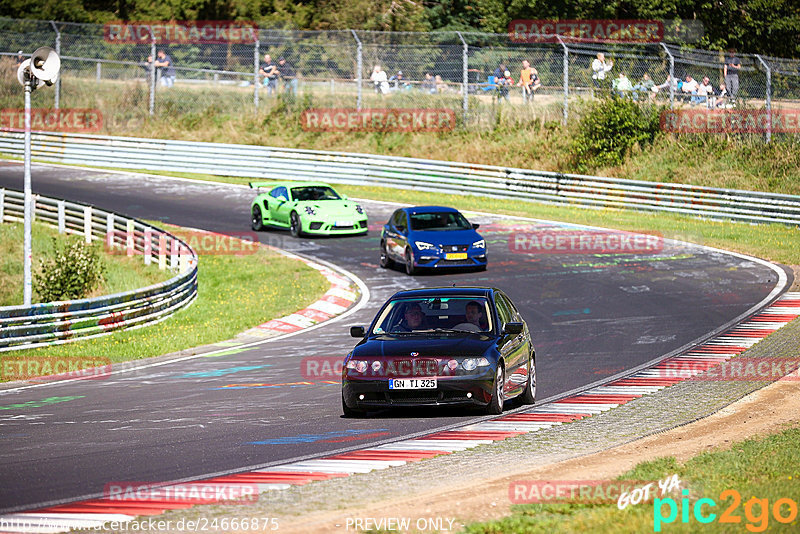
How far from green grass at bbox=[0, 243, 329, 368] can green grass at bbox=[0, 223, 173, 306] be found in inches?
52.7

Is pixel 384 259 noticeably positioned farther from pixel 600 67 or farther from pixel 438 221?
pixel 600 67

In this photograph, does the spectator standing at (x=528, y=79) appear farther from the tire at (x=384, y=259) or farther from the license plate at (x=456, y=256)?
the license plate at (x=456, y=256)

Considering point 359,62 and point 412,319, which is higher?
point 359,62

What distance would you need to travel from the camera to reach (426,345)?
11438mm

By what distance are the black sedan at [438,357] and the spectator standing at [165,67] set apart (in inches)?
1263

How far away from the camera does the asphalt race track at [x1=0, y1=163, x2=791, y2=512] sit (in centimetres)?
966

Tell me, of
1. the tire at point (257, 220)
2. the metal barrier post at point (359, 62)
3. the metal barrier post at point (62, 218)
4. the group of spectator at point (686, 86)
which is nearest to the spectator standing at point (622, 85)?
the group of spectator at point (686, 86)

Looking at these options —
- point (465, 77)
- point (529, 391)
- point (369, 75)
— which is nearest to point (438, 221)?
point (529, 391)

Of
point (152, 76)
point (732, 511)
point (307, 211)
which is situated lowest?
point (307, 211)

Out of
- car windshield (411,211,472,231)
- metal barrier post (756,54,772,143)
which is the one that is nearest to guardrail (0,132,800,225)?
metal barrier post (756,54,772,143)

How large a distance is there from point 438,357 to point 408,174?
83.9 feet

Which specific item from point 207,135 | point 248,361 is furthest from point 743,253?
point 207,135

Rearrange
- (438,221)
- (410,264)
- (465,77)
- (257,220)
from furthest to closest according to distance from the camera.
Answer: (465,77)
(257,220)
(438,221)
(410,264)

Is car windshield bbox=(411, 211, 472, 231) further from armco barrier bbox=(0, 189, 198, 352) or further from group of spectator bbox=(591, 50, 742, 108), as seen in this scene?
group of spectator bbox=(591, 50, 742, 108)
